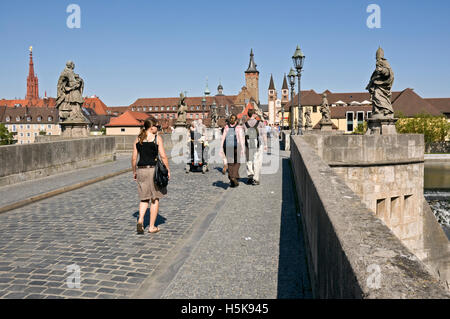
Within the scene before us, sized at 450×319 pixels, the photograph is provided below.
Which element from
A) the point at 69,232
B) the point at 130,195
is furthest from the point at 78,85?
the point at 69,232

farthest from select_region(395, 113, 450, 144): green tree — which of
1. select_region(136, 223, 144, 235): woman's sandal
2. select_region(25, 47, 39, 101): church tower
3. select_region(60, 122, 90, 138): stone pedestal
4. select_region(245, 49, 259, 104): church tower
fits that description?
select_region(25, 47, 39, 101): church tower

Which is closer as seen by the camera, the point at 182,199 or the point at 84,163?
the point at 182,199

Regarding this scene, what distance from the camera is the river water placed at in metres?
27.8

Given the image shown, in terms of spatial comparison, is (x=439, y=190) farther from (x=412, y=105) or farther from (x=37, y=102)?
(x=37, y=102)

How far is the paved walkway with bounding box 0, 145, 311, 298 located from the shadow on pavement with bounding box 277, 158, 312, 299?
0.01 m

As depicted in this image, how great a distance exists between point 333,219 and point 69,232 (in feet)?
15.3

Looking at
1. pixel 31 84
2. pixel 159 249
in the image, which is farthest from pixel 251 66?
pixel 159 249

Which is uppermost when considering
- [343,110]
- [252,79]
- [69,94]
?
[252,79]

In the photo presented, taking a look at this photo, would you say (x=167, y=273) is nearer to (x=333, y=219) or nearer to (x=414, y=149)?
(x=333, y=219)

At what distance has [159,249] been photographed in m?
5.21

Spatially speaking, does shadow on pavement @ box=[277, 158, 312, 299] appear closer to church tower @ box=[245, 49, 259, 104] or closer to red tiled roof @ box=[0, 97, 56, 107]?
red tiled roof @ box=[0, 97, 56, 107]

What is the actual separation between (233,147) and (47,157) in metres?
5.98

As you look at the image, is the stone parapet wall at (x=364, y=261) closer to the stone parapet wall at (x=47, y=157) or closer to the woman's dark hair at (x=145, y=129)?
the woman's dark hair at (x=145, y=129)

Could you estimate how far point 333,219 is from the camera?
2.48 m
